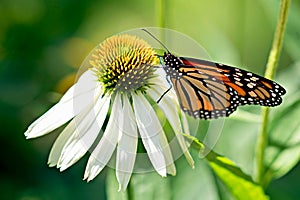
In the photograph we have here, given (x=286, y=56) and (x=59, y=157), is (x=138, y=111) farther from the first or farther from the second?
(x=286, y=56)

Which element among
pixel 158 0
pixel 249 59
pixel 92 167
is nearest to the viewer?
pixel 92 167

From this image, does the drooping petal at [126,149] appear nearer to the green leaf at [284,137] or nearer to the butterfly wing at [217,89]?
the butterfly wing at [217,89]

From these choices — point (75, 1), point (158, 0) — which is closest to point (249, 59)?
point (75, 1)

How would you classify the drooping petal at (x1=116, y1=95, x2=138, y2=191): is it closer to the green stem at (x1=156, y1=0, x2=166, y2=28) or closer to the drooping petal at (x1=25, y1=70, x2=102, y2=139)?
the drooping petal at (x1=25, y1=70, x2=102, y2=139)

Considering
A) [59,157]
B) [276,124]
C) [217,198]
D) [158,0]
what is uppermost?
[158,0]

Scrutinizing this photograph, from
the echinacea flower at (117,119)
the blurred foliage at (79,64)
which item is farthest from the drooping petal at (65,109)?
the blurred foliage at (79,64)

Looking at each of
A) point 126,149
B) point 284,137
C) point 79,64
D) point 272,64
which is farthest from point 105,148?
point 79,64

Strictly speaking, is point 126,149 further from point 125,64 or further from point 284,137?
point 284,137
